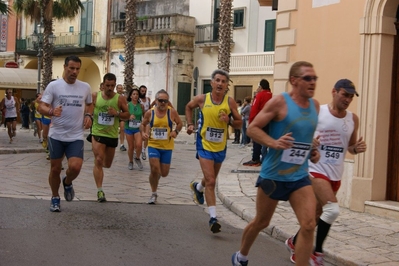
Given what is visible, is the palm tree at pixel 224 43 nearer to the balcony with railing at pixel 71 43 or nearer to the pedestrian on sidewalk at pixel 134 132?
the balcony with railing at pixel 71 43

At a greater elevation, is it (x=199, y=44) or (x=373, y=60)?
(x=199, y=44)

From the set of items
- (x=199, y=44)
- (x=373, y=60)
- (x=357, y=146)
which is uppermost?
(x=199, y=44)

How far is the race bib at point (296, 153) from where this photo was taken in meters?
5.51

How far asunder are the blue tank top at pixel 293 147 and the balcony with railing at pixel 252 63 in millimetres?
26077

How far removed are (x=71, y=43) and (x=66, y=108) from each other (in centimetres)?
3461

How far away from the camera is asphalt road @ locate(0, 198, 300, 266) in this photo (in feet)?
20.8

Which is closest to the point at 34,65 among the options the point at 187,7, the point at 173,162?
the point at 187,7

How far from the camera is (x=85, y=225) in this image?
7867 millimetres

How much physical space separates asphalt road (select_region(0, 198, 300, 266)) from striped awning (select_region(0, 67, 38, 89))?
30169mm

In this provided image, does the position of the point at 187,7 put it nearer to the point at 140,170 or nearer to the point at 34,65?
the point at 34,65

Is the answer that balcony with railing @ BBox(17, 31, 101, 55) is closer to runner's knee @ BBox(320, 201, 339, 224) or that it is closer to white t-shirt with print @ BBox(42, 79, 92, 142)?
white t-shirt with print @ BBox(42, 79, 92, 142)

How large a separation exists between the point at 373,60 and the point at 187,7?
2804 centimetres

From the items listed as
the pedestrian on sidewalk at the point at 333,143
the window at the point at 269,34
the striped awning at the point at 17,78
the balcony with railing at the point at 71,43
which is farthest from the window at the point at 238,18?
the pedestrian on sidewalk at the point at 333,143

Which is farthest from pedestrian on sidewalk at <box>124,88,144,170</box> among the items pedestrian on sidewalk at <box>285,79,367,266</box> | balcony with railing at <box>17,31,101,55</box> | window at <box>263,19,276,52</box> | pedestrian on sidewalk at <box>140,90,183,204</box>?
balcony with railing at <box>17,31,101,55</box>
